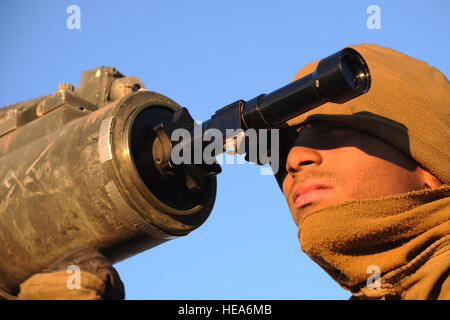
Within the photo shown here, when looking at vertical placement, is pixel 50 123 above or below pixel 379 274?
above

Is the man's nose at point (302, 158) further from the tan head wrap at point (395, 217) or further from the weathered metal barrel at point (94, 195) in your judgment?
the weathered metal barrel at point (94, 195)

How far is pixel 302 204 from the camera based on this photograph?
287 cm

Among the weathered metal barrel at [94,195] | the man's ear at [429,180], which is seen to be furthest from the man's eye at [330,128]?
the weathered metal barrel at [94,195]

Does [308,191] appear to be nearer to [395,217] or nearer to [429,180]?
[395,217]

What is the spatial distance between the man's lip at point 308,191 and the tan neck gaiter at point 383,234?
0.31ft

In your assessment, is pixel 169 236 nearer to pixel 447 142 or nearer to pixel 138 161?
pixel 138 161

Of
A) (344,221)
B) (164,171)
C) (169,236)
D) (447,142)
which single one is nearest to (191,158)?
(164,171)

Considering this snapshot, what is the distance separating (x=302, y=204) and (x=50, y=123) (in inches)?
58.1

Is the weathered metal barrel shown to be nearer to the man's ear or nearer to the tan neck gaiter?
the tan neck gaiter

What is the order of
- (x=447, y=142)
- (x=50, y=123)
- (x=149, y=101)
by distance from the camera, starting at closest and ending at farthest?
(x=447, y=142) < (x=149, y=101) < (x=50, y=123)

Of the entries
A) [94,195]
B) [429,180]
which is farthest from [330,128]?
[94,195]
